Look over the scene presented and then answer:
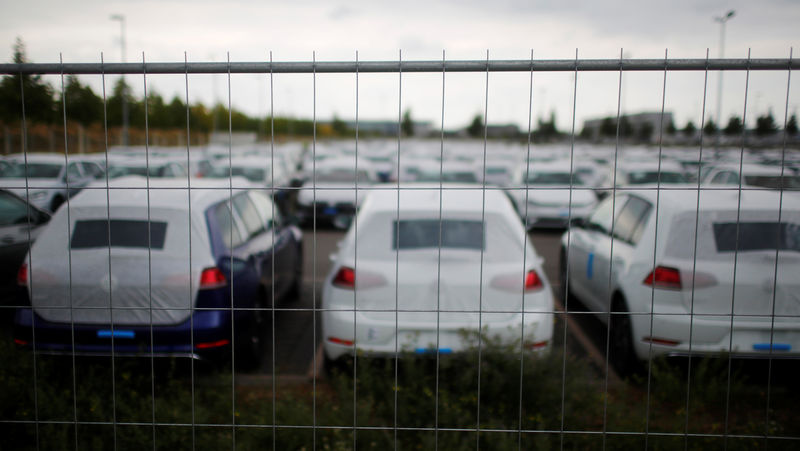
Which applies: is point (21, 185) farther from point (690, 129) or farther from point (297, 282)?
point (690, 129)

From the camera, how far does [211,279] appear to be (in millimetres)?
4617

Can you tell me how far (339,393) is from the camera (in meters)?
3.61

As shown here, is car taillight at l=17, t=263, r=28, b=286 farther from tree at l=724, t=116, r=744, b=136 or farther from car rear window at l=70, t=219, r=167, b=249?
tree at l=724, t=116, r=744, b=136

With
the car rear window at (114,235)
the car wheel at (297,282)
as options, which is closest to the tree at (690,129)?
the car rear window at (114,235)

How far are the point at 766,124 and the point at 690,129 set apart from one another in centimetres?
259

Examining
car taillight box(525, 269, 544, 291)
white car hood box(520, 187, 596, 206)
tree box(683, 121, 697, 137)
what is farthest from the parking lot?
white car hood box(520, 187, 596, 206)

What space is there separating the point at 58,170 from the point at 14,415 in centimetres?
998

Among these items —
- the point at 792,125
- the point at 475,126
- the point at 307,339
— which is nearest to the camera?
the point at 792,125

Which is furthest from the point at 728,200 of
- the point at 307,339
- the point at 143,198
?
the point at 143,198

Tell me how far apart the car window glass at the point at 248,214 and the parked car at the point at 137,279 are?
1.41 feet

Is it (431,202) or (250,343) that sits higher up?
(431,202)

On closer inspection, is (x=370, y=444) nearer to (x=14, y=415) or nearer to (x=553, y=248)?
(x=14, y=415)

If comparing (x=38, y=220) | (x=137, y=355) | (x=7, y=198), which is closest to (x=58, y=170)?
(x=7, y=198)

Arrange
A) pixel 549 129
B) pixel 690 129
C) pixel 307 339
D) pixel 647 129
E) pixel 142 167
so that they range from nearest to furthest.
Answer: pixel 690 129 < pixel 307 339 < pixel 647 129 < pixel 142 167 < pixel 549 129
